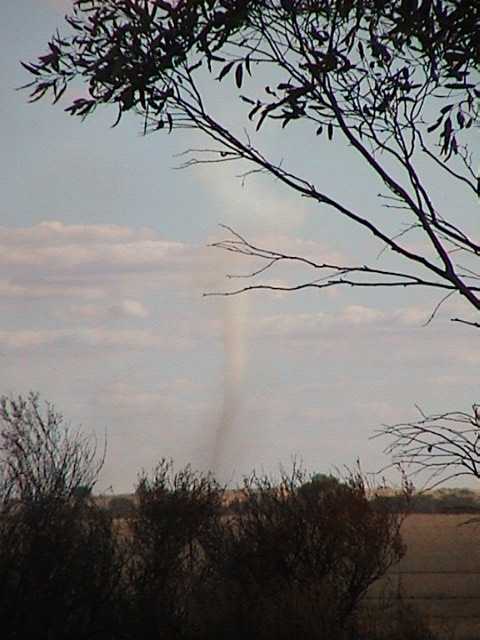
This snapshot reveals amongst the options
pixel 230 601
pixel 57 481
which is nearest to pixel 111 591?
pixel 230 601

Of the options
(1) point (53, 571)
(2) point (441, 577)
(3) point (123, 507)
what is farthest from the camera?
(2) point (441, 577)

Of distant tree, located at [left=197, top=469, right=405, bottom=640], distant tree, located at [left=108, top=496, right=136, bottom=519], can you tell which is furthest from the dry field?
distant tree, located at [left=108, top=496, right=136, bottom=519]

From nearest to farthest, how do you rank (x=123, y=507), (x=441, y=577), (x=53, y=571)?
(x=53, y=571)
(x=123, y=507)
(x=441, y=577)

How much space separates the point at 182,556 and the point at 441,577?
26.0 metres

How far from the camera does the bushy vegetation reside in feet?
51.3

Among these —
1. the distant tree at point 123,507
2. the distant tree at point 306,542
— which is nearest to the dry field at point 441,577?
the distant tree at point 306,542

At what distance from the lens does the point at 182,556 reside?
74.0 feet

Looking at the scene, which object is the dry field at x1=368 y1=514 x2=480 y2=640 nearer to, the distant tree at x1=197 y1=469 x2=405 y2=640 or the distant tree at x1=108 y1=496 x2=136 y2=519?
the distant tree at x1=197 y1=469 x2=405 y2=640

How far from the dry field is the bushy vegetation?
112cm

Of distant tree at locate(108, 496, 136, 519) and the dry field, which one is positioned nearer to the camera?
distant tree at locate(108, 496, 136, 519)

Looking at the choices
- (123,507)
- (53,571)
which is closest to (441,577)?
(123,507)

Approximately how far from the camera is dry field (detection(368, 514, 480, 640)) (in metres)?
28.5

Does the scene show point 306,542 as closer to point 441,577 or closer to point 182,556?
point 182,556

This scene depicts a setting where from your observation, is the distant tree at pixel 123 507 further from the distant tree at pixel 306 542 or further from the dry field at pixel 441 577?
the dry field at pixel 441 577
